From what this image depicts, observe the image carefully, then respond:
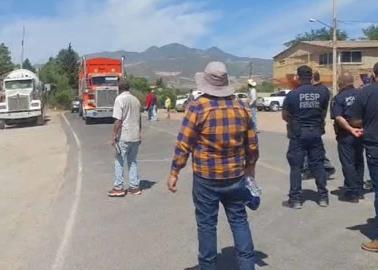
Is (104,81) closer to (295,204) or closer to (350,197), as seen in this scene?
(350,197)

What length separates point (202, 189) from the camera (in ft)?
17.7

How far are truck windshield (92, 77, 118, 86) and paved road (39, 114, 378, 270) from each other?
24.4m

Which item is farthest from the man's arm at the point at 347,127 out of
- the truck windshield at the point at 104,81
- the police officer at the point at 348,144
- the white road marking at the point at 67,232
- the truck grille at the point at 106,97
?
the truck windshield at the point at 104,81

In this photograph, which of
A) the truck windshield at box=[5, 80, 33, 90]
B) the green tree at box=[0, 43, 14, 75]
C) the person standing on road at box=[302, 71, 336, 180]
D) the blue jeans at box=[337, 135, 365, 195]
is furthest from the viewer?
the green tree at box=[0, 43, 14, 75]

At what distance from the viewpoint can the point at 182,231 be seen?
7668 mm

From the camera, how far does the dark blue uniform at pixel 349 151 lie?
893 centimetres

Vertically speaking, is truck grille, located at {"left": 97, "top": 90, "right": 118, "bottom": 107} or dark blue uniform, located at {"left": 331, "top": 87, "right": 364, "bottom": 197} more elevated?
truck grille, located at {"left": 97, "top": 90, "right": 118, "bottom": 107}

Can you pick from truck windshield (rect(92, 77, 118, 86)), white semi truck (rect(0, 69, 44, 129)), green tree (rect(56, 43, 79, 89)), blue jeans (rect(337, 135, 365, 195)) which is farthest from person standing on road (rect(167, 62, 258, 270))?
green tree (rect(56, 43, 79, 89))

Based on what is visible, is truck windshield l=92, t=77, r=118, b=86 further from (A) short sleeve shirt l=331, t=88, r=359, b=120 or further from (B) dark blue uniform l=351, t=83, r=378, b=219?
(B) dark blue uniform l=351, t=83, r=378, b=219

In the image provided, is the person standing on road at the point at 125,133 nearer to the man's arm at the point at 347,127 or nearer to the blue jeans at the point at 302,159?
the blue jeans at the point at 302,159

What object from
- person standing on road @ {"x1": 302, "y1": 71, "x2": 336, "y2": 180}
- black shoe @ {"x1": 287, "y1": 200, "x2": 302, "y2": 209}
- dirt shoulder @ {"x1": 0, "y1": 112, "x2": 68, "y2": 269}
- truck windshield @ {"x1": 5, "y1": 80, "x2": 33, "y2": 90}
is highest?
truck windshield @ {"x1": 5, "y1": 80, "x2": 33, "y2": 90}

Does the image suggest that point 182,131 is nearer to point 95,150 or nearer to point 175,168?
point 175,168

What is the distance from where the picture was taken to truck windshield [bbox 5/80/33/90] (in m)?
37.6

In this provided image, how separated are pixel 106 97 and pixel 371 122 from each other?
29.4m
